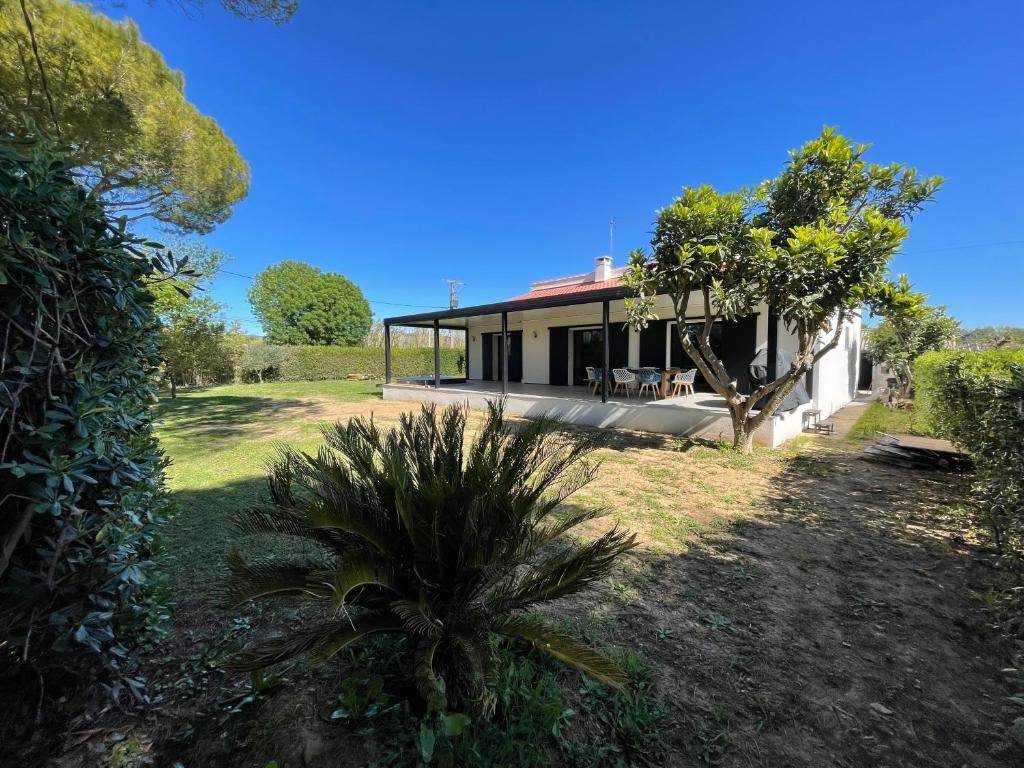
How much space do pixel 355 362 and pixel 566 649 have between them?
24.7 meters

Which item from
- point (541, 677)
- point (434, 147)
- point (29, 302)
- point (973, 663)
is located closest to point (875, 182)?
point (973, 663)

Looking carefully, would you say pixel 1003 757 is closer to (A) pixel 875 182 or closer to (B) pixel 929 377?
(A) pixel 875 182

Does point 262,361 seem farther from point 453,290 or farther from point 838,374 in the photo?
point 838,374

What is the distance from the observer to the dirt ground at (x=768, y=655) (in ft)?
5.21

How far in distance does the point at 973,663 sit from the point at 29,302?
4.39 meters

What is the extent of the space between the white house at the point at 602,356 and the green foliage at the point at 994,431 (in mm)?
1833

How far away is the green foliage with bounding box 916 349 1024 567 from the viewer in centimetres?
230

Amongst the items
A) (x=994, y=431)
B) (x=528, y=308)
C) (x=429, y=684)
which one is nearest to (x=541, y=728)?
(x=429, y=684)

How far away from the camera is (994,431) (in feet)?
8.97

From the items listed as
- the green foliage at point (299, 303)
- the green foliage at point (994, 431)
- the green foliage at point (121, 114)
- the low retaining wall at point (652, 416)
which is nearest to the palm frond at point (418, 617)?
the green foliage at point (994, 431)

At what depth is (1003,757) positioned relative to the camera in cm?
159

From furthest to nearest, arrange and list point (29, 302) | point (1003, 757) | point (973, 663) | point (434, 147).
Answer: point (434, 147), point (973, 663), point (1003, 757), point (29, 302)

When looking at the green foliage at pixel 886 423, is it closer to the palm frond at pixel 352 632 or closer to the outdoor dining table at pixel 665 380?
the outdoor dining table at pixel 665 380

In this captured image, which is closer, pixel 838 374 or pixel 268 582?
pixel 268 582
